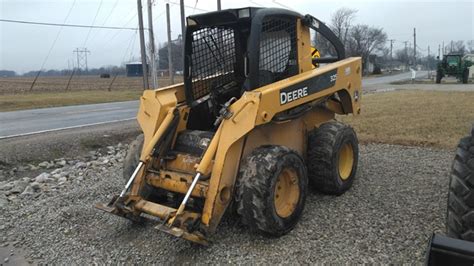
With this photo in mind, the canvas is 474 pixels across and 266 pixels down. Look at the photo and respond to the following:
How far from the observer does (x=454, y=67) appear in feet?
115

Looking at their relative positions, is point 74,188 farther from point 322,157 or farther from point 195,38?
point 322,157

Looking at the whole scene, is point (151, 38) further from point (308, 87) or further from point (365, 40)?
point (365, 40)

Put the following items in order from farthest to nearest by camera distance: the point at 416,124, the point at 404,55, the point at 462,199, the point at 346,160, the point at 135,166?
the point at 404,55 → the point at 416,124 → the point at 346,160 → the point at 135,166 → the point at 462,199

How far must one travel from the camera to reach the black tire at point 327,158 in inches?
211

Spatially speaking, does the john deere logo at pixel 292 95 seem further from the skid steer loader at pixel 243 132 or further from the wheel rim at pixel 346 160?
the wheel rim at pixel 346 160

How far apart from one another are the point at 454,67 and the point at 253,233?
115ft

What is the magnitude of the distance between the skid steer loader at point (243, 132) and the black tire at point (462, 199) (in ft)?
4.97

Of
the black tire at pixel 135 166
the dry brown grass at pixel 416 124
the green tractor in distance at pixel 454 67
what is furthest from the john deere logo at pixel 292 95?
the green tractor in distance at pixel 454 67

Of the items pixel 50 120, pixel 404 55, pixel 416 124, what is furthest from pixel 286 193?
pixel 404 55

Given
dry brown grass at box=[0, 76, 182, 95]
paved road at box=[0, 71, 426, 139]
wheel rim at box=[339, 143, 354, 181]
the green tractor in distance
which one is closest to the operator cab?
wheel rim at box=[339, 143, 354, 181]

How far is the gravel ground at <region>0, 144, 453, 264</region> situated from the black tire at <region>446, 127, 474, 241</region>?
2.54 feet

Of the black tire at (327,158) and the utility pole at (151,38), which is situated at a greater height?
the utility pole at (151,38)

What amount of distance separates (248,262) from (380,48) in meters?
90.4

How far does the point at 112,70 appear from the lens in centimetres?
9850
